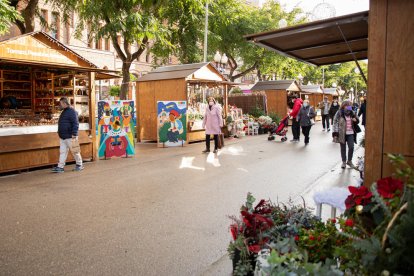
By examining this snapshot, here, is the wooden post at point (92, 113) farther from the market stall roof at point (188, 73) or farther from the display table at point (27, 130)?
the market stall roof at point (188, 73)

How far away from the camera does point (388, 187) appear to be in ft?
7.04

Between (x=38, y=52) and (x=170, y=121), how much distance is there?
6.42 meters

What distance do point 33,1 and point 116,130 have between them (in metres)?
6.90

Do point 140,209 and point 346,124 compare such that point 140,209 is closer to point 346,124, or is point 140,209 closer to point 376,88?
point 376,88

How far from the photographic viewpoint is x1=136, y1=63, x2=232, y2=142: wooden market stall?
16594mm

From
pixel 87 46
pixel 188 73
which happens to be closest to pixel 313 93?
pixel 87 46

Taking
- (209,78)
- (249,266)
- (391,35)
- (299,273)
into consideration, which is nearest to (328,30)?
(391,35)

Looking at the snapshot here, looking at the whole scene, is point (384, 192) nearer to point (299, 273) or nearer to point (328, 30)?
point (299, 273)

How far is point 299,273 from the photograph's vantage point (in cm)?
194

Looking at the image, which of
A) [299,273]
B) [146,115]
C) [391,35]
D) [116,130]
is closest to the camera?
[299,273]

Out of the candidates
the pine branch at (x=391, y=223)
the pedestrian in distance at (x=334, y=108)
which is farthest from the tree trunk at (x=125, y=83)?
the pine branch at (x=391, y=223)

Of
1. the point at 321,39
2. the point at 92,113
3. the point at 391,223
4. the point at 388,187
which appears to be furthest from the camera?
the point at 92,113

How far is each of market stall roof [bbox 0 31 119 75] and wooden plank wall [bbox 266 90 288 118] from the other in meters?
18.9

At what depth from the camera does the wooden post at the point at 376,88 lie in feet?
10.0
